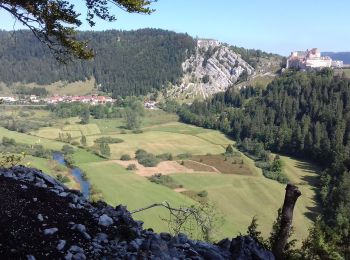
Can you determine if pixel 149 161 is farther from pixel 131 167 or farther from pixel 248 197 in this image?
pixel 248 197

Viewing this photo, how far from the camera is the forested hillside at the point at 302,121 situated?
8038 cm

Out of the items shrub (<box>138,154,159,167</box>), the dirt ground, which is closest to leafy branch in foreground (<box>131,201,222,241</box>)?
the dirt ground

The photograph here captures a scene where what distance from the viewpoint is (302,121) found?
12456 cm

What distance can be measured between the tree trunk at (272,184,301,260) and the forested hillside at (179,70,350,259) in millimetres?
52747

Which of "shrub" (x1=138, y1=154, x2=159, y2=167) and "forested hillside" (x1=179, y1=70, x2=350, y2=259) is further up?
"forested hillside" (x1=179, y1=70, x2=350, y2=259)

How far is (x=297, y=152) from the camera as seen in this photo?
109688 mm

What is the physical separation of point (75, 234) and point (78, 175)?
228 feet

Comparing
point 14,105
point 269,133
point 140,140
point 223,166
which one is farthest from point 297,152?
point 14,105

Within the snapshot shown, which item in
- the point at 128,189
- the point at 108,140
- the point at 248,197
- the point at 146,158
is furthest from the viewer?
the point at 108,140

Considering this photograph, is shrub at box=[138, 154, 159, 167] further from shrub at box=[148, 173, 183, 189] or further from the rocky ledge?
the rocky ledge

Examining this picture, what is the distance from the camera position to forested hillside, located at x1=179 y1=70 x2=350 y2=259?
80.4 meters

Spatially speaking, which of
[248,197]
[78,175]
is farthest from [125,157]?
[248,197]

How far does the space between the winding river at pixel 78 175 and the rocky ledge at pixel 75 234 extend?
157 feet

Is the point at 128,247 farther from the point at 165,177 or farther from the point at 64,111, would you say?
the point at 64,111
